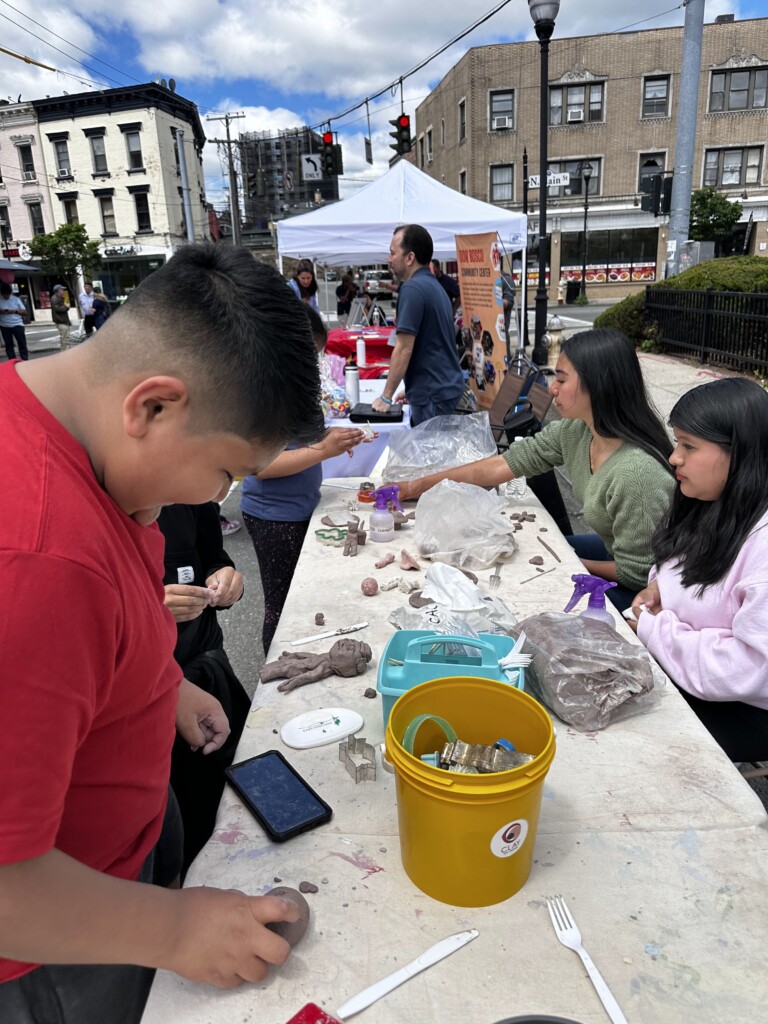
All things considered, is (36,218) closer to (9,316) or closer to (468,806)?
(9,316)

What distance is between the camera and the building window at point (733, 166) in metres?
33.2

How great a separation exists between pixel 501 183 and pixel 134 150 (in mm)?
19707

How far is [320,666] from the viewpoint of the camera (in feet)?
5.76

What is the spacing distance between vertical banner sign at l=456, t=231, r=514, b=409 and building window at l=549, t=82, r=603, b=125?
29.7m

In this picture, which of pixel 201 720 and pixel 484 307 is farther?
pixel 484 307

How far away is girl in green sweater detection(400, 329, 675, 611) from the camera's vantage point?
2.59 metres

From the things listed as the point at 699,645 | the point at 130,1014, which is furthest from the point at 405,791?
the point at 699,645

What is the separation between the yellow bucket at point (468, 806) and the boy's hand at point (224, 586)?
110 cm

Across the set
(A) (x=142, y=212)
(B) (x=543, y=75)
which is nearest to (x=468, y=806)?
(B) (x=543, y=75)

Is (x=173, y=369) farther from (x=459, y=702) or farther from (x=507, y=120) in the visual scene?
(x=507, y=120)

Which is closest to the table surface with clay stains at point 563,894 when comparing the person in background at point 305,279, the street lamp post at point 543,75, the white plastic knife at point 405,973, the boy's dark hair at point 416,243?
the white plastic knife at point 405,973

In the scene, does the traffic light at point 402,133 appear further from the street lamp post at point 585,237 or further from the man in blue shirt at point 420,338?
the street lamp post at point 585,237

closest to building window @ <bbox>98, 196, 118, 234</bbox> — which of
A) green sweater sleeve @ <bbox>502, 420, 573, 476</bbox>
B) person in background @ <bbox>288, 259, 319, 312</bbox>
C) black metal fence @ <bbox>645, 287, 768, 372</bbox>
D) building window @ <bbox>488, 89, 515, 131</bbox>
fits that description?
building window @ <bbox>488, 89, 515, 131</bbox>

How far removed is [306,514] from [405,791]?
2.15 meters
